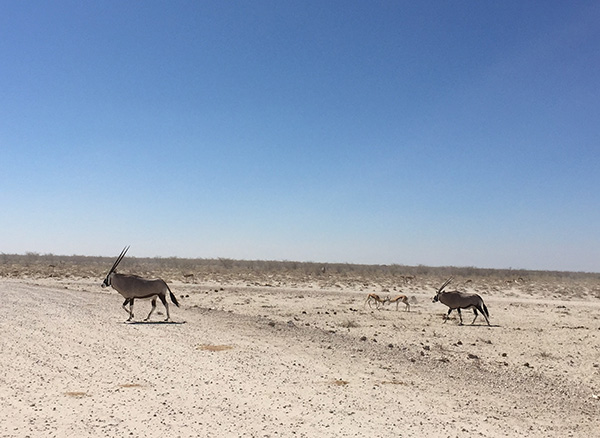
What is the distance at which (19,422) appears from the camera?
6.72 metres

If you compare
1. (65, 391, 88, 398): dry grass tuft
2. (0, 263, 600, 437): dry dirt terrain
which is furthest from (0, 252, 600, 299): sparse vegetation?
(65, 391, 88, 398): dry grass tuft

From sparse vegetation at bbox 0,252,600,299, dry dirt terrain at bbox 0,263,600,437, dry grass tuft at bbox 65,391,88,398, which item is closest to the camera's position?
dry dirt terrain at bbox 0,263,600,437

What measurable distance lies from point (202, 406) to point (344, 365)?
4431 mm

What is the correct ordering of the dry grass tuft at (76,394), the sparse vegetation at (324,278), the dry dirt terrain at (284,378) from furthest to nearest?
the sparse vegetation at (324,278) < the dry grass tuft at (76,394) < the dry dirt terrain at (284,378)

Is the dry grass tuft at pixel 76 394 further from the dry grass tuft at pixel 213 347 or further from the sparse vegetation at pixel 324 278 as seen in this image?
the sparse vegetation at pixel 324 278

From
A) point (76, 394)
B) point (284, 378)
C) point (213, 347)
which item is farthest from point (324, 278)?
point (76, 394)

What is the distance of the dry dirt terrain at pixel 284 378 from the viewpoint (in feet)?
23.6

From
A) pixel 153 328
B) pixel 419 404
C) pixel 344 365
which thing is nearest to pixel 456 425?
pixel 419 404

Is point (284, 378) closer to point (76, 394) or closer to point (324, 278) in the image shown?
point (76, 394)

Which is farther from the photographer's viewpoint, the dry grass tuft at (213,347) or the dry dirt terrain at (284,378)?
the dry grass tuft at (213,347)

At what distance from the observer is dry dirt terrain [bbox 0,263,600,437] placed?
720 centimetres

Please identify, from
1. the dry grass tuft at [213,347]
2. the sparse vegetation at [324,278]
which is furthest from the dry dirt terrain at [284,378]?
the sparse vegetation at [324,278]

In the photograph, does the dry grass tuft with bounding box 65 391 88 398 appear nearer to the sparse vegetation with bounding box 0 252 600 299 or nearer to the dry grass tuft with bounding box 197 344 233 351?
the dry grass tuft with bounding box 197 344 233 351

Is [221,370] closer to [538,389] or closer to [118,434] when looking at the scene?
[118,434]
